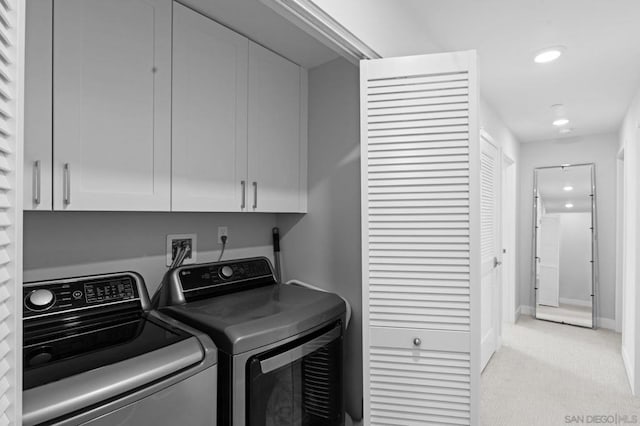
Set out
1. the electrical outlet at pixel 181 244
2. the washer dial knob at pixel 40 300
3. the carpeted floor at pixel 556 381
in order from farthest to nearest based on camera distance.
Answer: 1. the carpeted floor at pixel 556 381
2. the electrical outlet at pixel 181 244
3. the washer dial knob at pixel 40 300

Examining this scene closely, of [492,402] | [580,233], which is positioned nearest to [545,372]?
[492,402]

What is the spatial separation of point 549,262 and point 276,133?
415 cm

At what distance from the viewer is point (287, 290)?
1.89 meters

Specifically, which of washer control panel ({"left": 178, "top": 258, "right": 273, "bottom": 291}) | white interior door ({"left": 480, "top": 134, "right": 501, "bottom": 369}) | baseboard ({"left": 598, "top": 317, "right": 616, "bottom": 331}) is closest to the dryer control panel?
washer control panel ({"left": 178, "top": 258, "right": 273, "bottom": 291})

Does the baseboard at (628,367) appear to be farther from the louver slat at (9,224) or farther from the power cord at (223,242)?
the louver slat at (9,224)

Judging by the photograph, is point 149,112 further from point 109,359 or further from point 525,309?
point 525,309

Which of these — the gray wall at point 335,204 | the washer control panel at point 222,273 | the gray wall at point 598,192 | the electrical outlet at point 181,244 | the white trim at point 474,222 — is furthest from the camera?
the gray wall at point 598,192

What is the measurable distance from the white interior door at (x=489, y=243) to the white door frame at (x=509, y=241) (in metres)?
0.71

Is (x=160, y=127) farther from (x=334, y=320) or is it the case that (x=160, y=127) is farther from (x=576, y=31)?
(x=576, y=31)

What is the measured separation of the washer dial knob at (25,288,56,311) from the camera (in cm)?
122

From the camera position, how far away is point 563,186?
4371mm

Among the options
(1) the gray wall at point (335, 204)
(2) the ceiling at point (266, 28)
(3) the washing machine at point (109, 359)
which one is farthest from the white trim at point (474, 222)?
(3) the washing machine at point (109, 359)

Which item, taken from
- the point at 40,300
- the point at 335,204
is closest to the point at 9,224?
the point at 40,300

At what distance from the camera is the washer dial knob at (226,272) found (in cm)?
183
